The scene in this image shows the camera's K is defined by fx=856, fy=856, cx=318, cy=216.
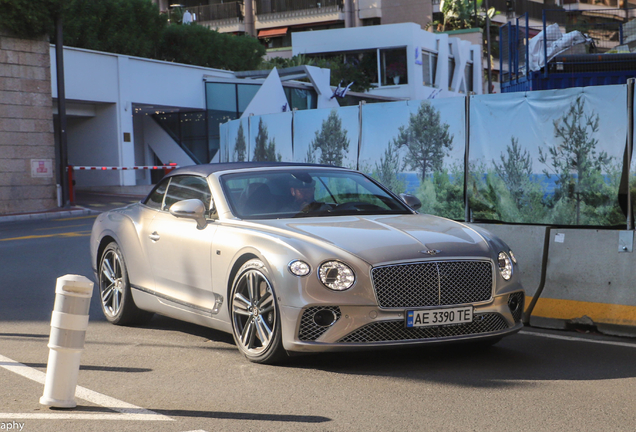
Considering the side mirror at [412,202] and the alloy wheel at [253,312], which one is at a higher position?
the side mirror at [412,202]

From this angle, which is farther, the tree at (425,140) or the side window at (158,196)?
the tree at (425,140)

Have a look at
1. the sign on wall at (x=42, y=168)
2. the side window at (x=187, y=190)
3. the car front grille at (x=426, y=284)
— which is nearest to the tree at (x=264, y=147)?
the side window at (x=187, y=190)

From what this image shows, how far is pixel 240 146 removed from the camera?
682 inches

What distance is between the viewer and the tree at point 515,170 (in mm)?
9422

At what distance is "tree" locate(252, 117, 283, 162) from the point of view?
15375mm

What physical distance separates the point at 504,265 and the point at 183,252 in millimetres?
2497

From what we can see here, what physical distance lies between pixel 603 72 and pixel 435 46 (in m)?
39.4

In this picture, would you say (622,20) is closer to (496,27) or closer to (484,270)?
(484,270)

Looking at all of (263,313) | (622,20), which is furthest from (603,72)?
(263,313)

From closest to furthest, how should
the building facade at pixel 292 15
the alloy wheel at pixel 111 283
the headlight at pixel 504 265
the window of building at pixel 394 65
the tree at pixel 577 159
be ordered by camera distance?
the headlight at pixel 504 265, the alloy wheel at pixel 111 283, the tree at pixel 577 159, the window of building at pixel 394 65, the building facade at pixel 292 15

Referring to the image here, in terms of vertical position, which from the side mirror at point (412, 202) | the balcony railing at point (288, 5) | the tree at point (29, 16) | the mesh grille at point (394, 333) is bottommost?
the mesh grille at point (394, 333)

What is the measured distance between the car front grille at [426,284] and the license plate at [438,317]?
5 centimetres

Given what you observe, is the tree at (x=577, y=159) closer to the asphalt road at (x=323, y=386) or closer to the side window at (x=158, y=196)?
the asphalt road at (x=323, y=386)

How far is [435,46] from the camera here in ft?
178
